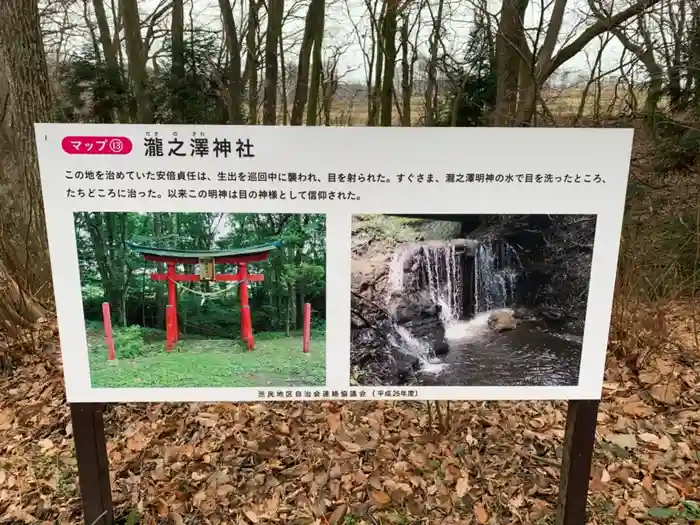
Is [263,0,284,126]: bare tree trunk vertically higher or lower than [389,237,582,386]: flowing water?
higher

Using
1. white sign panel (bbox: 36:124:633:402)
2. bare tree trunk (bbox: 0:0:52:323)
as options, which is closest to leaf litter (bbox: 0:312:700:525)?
white sign panel (bbox: 36:124:633:402)

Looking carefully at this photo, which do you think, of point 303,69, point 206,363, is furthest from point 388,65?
point 206,363

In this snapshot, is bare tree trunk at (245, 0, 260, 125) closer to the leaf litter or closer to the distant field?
the distant field

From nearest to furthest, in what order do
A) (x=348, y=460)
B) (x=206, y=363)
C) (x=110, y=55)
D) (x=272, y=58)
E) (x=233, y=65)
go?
(x=206, y=363) < (x=348, y=460) < (x=233, y=65) < (x=272, y=58) < (x=110, y=55)

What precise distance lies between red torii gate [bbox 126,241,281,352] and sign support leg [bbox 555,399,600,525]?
1.52 metres

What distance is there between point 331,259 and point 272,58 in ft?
23.6

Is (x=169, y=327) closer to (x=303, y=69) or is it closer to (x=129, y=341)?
(x=129, y=341)

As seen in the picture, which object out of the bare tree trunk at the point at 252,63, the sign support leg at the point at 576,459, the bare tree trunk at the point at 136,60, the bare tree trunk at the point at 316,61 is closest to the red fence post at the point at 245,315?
the sign support leg at the point at 576,459

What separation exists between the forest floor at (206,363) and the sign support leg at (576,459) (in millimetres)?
1192

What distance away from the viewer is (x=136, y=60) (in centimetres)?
791

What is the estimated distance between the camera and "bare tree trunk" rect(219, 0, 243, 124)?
7.87 m

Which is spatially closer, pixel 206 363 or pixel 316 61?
pixel 206 363

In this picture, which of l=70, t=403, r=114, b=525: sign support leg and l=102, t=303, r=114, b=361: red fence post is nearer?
l=102, t=303, r=114, b=361: red fence post

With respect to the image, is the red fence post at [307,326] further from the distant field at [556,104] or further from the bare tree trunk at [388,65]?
the bare tree trunk at [388,65]
